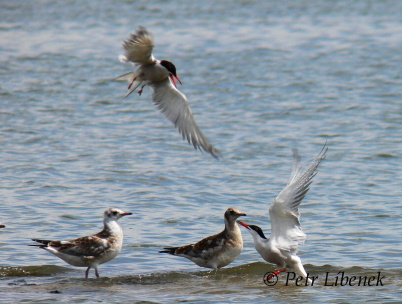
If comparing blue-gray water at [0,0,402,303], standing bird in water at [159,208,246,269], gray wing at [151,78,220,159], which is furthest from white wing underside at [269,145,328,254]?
gray wing at [151,78,220,159]

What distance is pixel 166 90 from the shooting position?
10414 millimetres

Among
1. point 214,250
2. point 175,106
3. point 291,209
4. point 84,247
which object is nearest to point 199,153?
point 175,106

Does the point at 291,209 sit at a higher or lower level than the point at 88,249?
higher

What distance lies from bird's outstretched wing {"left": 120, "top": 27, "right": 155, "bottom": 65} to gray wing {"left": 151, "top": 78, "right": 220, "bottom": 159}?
50cm

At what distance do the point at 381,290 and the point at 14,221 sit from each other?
199 inches

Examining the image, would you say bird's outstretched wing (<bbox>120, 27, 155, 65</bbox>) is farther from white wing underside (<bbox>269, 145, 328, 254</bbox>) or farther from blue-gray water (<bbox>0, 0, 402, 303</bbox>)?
white wing underside (<bbox>269, 145, 328, 254</bbox>)

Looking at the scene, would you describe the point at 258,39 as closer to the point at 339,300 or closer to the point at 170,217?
the point at 170,217

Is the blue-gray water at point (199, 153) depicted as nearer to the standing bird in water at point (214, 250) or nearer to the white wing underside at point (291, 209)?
the standing bird in water at point (214, 250)

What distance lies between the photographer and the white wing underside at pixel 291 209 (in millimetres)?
7984

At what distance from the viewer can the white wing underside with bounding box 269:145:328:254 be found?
7984 mm

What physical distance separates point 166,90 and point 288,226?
115 inches

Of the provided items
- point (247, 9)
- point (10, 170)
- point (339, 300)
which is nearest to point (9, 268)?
point (339, 300)

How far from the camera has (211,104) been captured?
62.9 feet

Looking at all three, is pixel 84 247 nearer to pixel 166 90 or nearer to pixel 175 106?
pixel 175 106
